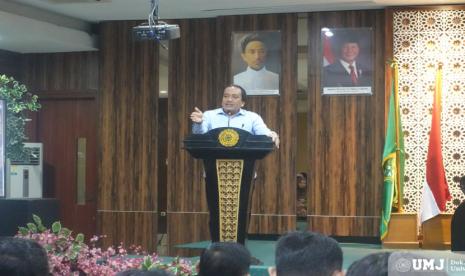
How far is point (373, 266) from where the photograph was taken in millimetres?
1706

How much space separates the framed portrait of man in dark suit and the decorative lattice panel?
1.37 m

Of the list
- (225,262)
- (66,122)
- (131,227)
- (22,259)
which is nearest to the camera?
(22,259)

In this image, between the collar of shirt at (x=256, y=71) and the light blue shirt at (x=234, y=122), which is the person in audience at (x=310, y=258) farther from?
the collar of shirt at (x=256, y=71)

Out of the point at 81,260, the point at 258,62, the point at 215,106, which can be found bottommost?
the point at 81,260

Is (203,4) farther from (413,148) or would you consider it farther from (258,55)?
(413,148)

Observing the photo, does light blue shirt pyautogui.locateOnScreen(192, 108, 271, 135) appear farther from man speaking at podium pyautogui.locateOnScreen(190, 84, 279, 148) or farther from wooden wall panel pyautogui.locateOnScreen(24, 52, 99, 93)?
wooden wall panel pyautogui.locateOnScreen(24, 52, 99, 93)

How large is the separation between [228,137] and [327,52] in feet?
11.4

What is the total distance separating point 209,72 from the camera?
27.8ft

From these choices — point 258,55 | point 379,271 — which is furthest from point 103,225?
point 379,271

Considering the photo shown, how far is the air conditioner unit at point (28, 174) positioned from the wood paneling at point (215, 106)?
5.25 ft

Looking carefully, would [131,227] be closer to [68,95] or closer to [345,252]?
[68,95]

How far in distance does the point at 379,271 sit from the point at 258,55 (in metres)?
6.70

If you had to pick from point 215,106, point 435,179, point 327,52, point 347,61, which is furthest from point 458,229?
point 215,106

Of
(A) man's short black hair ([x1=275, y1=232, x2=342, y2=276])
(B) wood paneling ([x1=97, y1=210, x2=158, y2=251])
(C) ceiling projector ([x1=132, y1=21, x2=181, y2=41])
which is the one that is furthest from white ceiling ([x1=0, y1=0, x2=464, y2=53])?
(A) man's short black hair ([x1=275, y1=232, x2=342, y2=276])
